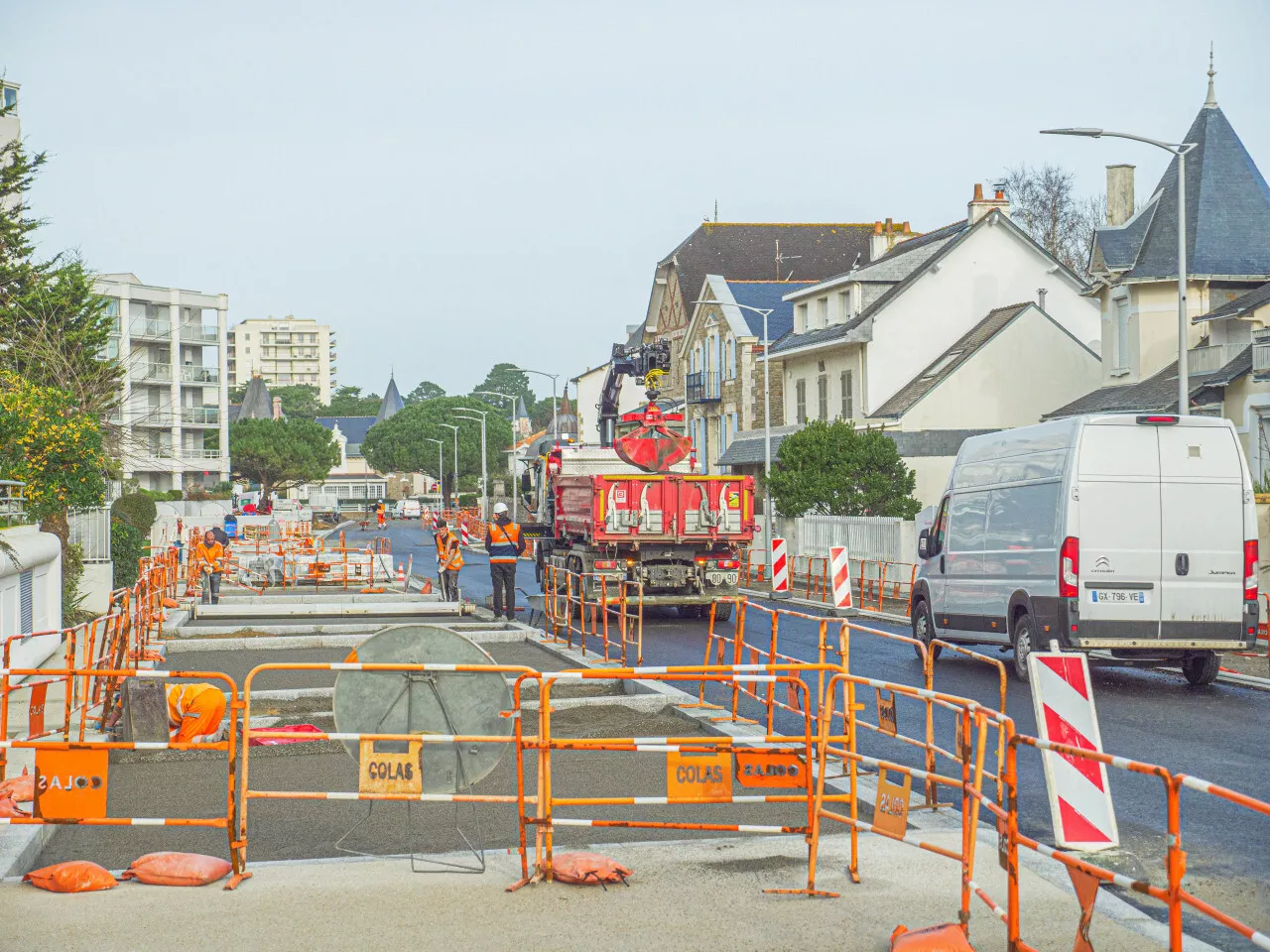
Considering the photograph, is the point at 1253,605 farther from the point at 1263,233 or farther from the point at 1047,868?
the point at 1263,233

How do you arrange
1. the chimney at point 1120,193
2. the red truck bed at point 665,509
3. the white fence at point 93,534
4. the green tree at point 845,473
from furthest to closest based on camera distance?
the chimney at point 1120,193 → the green tree at point 845,473 → the white fence at point 93,534 → the red truck bed at point 665,509

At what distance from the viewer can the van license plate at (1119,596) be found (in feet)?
50.2

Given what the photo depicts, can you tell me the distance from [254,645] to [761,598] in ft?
49.4

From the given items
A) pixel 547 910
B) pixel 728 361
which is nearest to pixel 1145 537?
pixel 547 910

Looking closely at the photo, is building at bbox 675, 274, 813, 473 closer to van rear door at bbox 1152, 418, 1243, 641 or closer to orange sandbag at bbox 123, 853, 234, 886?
van rear door at bbox 1152, 418, 1243, 641

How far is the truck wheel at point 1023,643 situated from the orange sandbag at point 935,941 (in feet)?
34.0

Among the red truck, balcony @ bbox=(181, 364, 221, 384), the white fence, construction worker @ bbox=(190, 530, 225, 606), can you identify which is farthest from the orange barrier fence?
balcony @ bbox=(181, 364, 221, 384)

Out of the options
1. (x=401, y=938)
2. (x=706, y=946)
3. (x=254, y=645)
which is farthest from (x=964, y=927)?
(x=254, y=645)

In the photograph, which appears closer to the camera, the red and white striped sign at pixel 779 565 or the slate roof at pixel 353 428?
the red and white striped sign at pixel 779 565

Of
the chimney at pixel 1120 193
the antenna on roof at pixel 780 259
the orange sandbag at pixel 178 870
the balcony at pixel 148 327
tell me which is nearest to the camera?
the orange sandbag at pixel 178 870

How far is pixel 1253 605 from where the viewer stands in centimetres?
1556

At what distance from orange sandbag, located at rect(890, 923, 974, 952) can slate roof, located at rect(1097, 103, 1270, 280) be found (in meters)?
31.2

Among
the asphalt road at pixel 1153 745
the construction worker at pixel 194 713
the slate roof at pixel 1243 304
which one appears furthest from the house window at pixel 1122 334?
the construction worker at pixel 194 713

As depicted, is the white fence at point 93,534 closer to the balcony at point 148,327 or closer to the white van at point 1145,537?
the white van at point 1145,537
